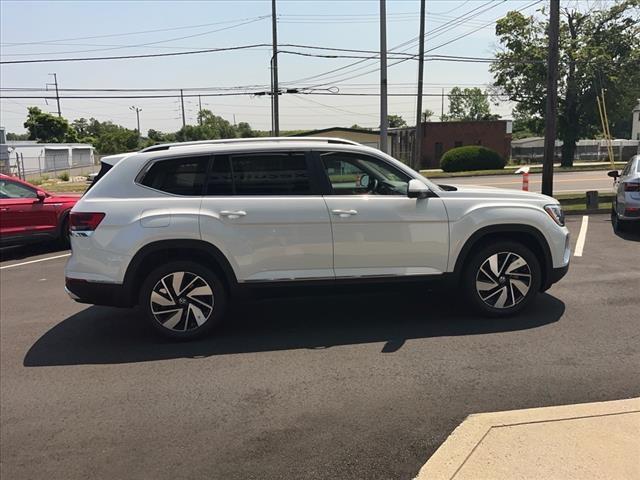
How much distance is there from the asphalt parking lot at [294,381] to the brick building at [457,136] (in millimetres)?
45260

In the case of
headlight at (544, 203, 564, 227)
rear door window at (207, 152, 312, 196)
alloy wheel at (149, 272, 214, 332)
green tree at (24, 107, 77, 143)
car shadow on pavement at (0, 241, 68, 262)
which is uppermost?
green tree at (24, 107, 77, 143)

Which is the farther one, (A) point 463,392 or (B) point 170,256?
(B) point 170,256

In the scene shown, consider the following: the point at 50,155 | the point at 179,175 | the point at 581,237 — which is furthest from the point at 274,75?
the point at 50,155

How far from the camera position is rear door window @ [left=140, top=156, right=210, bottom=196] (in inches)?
196

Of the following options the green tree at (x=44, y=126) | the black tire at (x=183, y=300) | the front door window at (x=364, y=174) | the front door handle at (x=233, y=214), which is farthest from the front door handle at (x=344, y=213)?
the green tree at (x=44, y=126)

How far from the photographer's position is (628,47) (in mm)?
38344

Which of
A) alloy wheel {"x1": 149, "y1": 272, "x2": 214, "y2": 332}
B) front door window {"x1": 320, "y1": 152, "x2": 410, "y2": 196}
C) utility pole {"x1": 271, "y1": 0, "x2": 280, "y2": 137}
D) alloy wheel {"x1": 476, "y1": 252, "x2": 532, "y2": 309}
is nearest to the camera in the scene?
alloy wheel {"x1": 149, "y1": 272, "x2": 214, "y2": 332}

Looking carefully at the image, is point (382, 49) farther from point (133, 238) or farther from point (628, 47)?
point (628, 47)

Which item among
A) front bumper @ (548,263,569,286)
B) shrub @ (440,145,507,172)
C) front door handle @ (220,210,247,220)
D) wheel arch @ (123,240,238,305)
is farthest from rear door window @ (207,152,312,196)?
shrub @ (440,145,507,172)

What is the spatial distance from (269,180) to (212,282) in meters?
1.06

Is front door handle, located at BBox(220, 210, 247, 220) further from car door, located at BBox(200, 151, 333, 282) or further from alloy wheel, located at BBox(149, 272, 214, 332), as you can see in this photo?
alloy wheel, located at BBox(149, 272, 214, 332)

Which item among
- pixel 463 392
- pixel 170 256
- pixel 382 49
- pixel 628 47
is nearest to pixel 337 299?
pixel 170 256

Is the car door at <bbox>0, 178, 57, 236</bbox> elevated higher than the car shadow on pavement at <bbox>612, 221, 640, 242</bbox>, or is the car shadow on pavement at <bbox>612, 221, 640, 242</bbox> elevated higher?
the car door at <bbox>0, 178, 57, 236</bbox>

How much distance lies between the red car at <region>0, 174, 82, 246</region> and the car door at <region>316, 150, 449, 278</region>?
7.53 m
